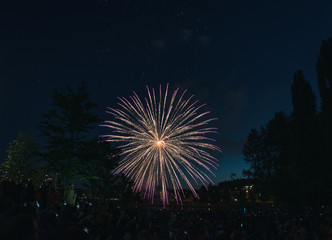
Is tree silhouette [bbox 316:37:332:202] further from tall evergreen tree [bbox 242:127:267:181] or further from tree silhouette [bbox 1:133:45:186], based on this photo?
tree silhouette [bbox 1:133:45:186]

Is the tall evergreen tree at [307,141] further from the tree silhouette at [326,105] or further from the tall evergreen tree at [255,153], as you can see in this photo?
the tall evergreen tree at [255,153]

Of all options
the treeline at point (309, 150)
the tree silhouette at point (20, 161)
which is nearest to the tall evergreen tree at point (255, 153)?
the treeline at point (309, 150)

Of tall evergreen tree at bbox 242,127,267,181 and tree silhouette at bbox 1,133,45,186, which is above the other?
tall evergreen tree at bbox 242,127,267,181

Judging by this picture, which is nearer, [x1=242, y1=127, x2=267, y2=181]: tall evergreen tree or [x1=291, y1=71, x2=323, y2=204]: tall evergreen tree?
[x1=291, y1=71, x2=323, y2=204]: tall evergreen tree

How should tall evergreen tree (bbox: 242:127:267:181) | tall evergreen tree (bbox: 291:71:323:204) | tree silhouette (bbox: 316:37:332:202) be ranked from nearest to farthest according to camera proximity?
tree silhouette (bbox: 316:37:332:202), tall evergreen tree (bbox: 291:71:323:204), tall evergreen tree (bbox: 242:127:267:181)

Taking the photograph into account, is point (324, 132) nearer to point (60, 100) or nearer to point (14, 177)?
point (60, 100)

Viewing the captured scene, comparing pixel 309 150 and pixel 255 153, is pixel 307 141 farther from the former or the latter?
pixel 255 153

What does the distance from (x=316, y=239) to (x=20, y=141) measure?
37.9 m

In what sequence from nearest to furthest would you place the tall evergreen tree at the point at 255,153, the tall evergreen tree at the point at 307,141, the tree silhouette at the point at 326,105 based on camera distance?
1. the tree silhouette at the point at 326,105
2. the tall evergreen tree at the point at 307,141
3. the tall evergreen tree at the point at 255,153

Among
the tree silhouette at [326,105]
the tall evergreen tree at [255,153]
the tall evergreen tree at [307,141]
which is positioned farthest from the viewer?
the tall evergreen tree at [255,153]

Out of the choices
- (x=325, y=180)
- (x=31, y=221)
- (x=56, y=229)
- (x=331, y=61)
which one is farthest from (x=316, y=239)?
(x=331, y=61)

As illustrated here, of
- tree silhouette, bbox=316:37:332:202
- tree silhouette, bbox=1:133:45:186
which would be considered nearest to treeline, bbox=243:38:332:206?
tree silhouette, bbox=316:37:332:202

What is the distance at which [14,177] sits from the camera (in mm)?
31453

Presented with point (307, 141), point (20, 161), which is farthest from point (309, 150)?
point (20, 161)
